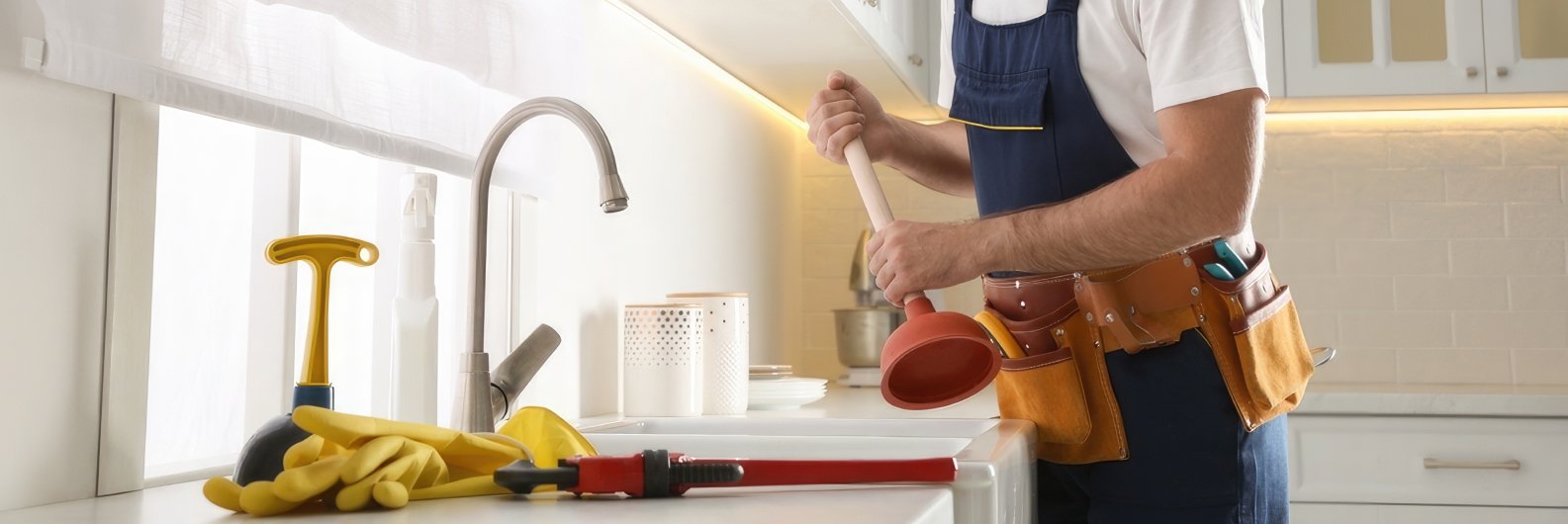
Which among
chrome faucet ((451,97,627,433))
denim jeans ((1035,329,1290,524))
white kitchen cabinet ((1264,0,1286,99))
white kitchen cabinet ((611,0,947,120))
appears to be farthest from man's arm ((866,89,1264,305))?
white kitchen cabinet ((1264,0,1286,99))

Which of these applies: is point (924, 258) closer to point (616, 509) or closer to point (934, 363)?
point (934, 363)

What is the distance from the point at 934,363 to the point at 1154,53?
0.36 m

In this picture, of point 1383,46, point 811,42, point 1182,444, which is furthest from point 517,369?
point 1383,46

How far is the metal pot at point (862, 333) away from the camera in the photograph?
2.67m

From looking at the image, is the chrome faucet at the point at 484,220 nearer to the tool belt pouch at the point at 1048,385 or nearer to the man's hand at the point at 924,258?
the man's hand at the point at 924,258

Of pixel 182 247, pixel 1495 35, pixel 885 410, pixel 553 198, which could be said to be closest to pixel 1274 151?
pixel 1495 35

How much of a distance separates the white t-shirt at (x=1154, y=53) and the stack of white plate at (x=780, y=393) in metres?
0.78

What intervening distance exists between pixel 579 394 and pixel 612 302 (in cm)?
17

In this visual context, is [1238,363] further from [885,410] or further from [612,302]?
[612,302]

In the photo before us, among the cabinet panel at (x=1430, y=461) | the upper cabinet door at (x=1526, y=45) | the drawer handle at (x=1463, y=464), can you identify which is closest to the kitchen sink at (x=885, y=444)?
the cabinet panel at (x=1430, y=461)

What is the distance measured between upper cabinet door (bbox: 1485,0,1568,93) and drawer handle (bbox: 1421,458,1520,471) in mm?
845

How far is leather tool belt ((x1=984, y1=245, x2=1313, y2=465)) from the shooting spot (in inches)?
46.6

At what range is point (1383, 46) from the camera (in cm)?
267

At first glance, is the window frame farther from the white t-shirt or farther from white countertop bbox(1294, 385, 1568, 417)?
white countertop bbox(1294, 385, 1568, 417)
